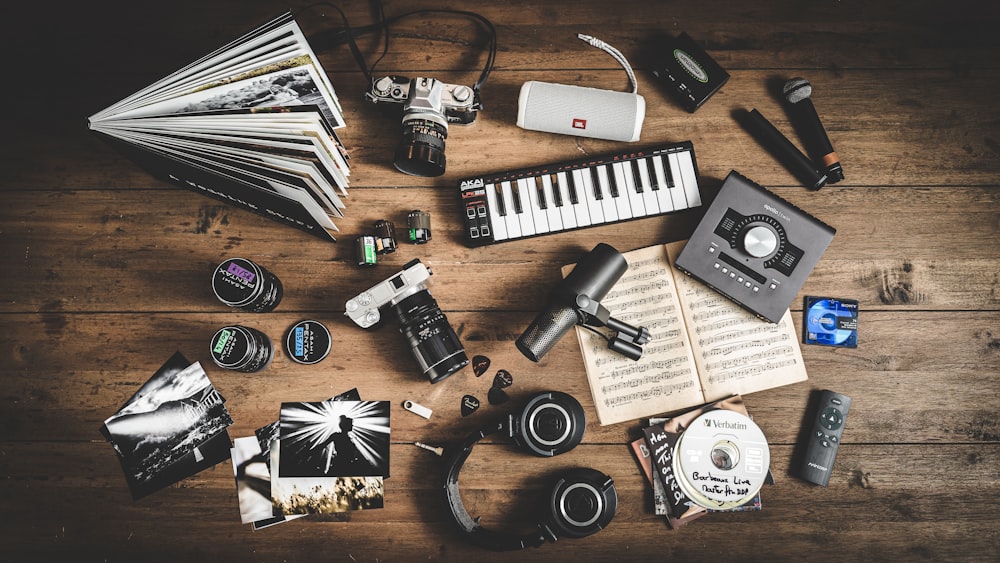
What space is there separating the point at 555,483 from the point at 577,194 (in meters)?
0.89

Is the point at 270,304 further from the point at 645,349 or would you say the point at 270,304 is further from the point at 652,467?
the point at 652,467

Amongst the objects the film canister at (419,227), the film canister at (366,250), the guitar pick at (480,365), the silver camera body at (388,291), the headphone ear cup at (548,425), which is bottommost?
the headphone ear cup at (548,425)

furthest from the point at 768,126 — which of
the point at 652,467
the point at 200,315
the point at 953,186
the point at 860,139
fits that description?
the point at 200,315

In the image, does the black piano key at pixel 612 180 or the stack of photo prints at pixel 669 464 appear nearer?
the stack of photo prints at pixel 669 464

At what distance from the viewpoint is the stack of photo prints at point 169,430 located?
1.60 m

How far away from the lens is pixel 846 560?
5.21ft

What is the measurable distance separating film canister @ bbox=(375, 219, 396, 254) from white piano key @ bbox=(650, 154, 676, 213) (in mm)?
856

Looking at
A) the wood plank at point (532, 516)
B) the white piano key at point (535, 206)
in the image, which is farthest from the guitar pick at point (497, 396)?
the white piano key at point (535, 206)

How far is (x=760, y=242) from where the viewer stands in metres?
1.56

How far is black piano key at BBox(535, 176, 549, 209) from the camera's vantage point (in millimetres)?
1654

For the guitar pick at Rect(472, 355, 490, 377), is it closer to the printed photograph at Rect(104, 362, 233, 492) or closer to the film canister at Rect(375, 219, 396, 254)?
the film canister at Rect(375, 219, 396, 254)

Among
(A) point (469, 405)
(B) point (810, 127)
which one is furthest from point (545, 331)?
(B) point (810, 127)

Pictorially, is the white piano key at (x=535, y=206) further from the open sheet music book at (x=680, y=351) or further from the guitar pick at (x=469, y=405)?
the guitar pick at (x=469, y=405)

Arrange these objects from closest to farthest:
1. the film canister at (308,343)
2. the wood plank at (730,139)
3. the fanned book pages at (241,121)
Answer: the fanned book pages at (241,121) → the film canister at (308,343) → the wood plank at (730,139)
